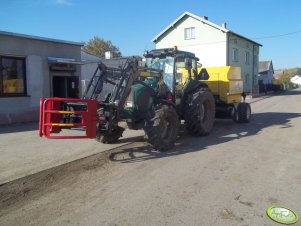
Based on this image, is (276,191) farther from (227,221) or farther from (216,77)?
(216,77)

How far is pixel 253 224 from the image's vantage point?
14.8ft

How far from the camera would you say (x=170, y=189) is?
5828 millimetres

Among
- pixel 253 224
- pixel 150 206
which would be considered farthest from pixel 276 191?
pixel 150 206

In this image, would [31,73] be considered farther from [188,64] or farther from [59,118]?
[59,118]

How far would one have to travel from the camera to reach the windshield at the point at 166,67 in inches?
390

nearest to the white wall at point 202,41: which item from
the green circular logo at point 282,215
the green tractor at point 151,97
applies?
the green tractor at point 151,97

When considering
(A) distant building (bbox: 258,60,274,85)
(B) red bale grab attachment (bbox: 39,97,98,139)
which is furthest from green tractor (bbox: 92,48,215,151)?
(A) distant building (bbox: 258,60,274,85)

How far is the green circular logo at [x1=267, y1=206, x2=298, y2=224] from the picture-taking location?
4641 mm

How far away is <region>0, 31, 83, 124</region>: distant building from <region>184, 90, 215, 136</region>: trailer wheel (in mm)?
8456

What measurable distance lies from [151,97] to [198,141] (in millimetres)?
1966

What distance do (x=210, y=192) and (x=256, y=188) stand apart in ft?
2.72

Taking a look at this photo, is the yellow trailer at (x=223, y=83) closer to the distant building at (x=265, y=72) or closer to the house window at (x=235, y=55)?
Answer: the house window at (x=235, y=55)

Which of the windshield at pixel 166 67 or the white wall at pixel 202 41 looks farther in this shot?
the white wall at pixel 202 41

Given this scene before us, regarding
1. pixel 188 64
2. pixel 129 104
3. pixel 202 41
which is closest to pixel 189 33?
pixel 202 41
